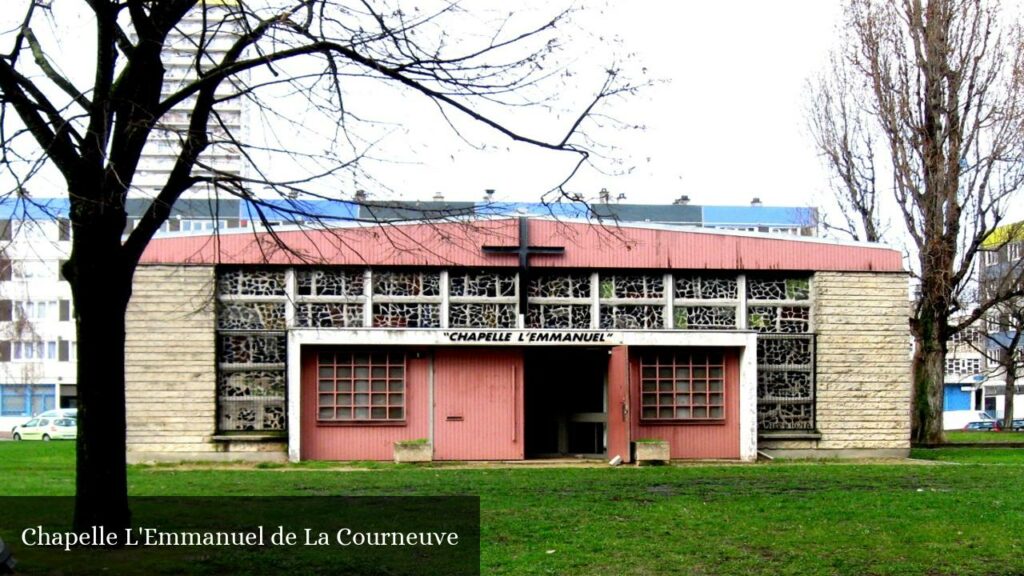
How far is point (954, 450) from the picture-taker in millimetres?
29844

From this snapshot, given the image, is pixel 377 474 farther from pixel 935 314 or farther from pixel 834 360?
pixel 935 314

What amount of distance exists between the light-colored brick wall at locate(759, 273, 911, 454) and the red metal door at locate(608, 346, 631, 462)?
3192 millimetres

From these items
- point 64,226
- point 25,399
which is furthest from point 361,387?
point 25,399

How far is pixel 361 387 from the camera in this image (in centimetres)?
2375

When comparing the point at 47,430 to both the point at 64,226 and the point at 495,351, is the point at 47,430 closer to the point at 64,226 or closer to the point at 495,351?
the point at 495,351

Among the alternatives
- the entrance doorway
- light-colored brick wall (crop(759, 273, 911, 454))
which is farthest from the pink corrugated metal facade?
light-colored brick wall (crop(759, 273, 911, 454))

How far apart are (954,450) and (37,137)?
2505 centimetres

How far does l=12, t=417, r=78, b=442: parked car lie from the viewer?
48781 millimetres

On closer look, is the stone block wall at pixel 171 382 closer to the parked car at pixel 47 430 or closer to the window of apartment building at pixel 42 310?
the parked car at pixel 47 430

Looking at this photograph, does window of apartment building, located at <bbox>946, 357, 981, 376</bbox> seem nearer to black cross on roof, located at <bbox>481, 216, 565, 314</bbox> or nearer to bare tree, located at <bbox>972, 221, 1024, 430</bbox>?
bare tree, located at <bbox>972, 221, 1024, 430</bbox>

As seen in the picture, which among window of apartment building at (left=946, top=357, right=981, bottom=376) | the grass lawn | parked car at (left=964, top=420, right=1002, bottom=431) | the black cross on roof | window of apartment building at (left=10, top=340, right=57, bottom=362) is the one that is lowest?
parked car at (left=964, top=420, right=1002, bottom=431)

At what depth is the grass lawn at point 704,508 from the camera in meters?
10.3
